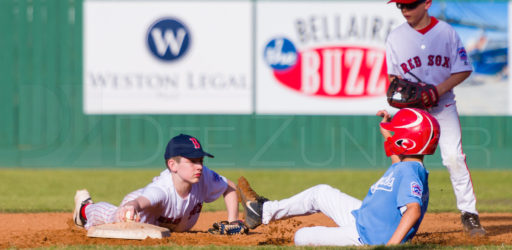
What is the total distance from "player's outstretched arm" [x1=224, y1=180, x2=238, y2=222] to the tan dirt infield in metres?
0.21

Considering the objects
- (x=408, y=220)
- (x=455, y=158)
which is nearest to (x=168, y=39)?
(x=455, y=158)

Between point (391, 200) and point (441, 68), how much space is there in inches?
79.8

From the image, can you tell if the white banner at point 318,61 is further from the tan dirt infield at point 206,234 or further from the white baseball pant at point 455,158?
the white baseball pant at point 455,158

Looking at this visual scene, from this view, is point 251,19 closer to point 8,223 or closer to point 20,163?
point 20,163

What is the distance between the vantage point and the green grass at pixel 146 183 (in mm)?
9477

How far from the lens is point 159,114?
14.8 metres

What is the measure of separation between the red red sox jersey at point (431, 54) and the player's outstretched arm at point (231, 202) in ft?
5.75

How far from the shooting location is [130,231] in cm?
548

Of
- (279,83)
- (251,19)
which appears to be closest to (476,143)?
(279,83)

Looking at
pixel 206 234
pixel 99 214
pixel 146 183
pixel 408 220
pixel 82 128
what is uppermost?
pixel 408 220

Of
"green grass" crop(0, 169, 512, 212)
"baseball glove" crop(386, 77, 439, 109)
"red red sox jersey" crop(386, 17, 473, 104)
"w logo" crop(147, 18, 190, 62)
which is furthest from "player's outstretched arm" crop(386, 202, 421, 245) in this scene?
"w logo" crop(147, 18, 190, 62)

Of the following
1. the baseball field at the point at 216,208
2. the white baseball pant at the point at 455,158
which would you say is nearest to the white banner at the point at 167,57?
the baseball field at the point at 216,208

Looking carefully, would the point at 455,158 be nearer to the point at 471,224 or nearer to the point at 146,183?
the point at 471,224

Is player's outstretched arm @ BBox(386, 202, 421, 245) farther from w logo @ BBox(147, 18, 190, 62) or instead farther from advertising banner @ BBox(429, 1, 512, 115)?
advertising banner @ BBox(429, 1, 512, 115)
